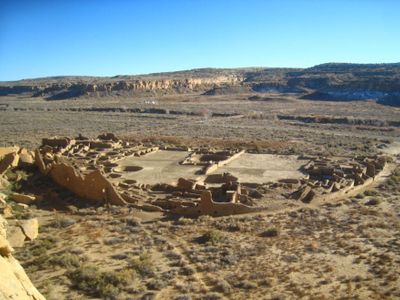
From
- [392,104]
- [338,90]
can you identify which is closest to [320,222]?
[392,104]

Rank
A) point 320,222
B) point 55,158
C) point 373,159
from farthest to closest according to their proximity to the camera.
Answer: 1. point 373,159
2. point 55,158
3. point 320,222

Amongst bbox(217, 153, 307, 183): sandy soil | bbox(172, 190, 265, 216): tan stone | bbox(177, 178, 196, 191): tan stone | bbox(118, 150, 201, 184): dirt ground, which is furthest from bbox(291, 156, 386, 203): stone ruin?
bbox(118, 150, 201, 184): dirt ground

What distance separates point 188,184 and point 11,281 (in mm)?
16993

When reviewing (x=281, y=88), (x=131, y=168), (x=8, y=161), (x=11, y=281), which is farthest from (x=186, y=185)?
(x=281, y=88)

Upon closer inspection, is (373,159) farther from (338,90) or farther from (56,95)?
(56,95)

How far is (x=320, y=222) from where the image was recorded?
20344mm

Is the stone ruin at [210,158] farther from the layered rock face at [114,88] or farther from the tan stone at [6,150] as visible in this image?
the layered rock face at [114,88]

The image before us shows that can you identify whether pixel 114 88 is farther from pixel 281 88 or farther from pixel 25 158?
pixel 25 158

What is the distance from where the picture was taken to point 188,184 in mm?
25297

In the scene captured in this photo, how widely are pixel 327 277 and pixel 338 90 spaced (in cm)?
9010

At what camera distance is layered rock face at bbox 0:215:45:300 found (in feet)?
26.7

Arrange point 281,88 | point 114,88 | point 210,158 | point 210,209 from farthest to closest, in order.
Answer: point 114,88 < point 281,88 < point 210,158 < point 210,209

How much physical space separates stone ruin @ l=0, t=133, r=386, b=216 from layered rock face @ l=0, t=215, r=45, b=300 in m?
12.4

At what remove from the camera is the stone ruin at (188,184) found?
72.7 ft
